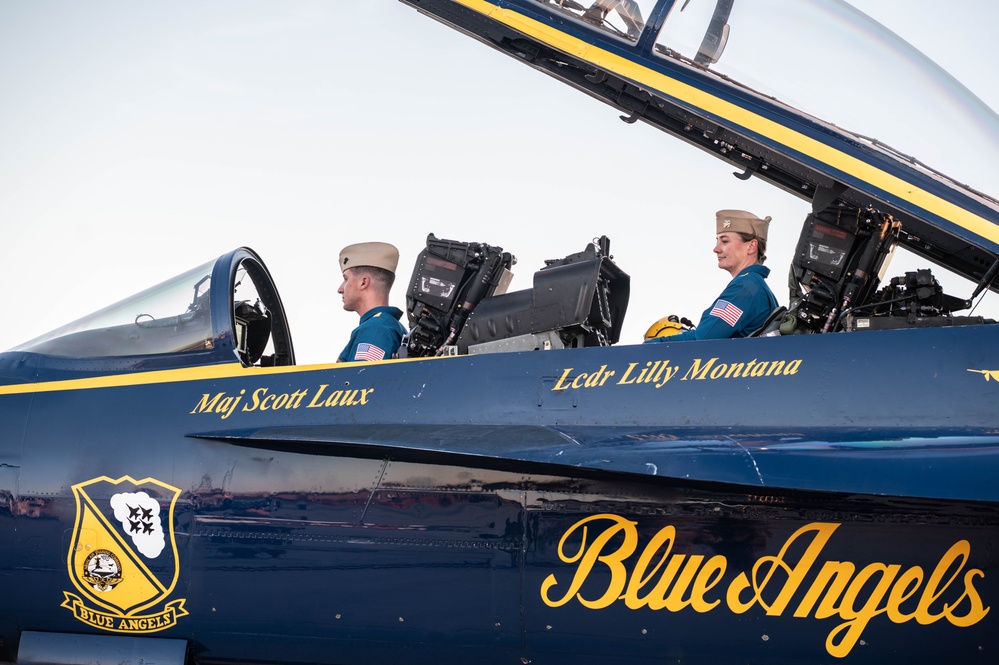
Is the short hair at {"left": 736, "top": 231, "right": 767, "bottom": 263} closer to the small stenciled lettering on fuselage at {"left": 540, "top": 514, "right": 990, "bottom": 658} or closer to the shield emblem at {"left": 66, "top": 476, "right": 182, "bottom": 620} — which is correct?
the small stenciled lettering on fuselage at {"left": 540, "top": 514, "right": 990, "bottom": 658}

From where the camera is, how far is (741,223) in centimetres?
498

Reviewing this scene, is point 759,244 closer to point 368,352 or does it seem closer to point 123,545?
point 368,352

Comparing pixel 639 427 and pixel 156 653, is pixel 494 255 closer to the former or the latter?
pixel 639 427

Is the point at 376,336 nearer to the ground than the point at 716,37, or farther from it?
nearer to the ground

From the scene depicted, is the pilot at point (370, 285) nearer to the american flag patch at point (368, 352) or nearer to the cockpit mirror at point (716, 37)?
the american flag patch at point (368, 352)

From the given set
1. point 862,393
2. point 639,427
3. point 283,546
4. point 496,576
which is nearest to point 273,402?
point 283,546

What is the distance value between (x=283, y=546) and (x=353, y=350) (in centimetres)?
137

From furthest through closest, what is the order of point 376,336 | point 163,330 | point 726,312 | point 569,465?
point 376,336
point 163,330
point 726,312
point 569,465

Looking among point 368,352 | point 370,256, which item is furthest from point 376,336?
point 370,256

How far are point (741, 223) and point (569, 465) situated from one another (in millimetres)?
2120

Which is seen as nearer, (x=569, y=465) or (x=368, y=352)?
(x=569, y=465)

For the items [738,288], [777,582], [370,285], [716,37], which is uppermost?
[716,37]

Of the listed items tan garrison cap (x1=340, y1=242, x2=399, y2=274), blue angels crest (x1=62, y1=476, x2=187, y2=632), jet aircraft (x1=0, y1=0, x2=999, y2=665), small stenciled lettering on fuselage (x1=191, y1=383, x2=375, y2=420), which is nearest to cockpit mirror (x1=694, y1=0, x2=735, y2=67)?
jet aircraft (x1=0, y1=0, x2=999, y2=665)

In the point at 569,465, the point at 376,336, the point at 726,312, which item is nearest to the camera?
the point at 569,465
